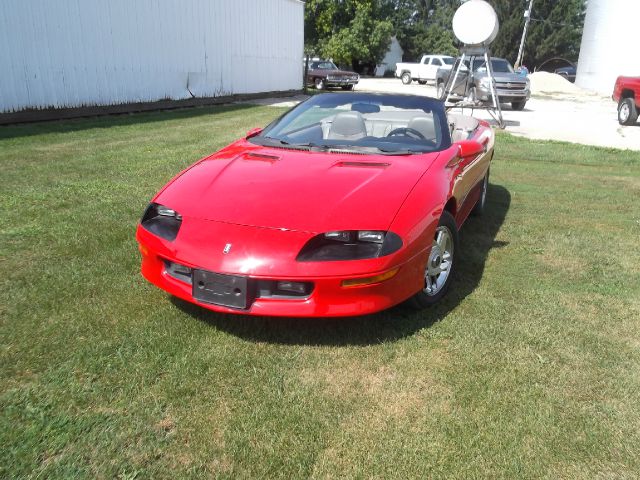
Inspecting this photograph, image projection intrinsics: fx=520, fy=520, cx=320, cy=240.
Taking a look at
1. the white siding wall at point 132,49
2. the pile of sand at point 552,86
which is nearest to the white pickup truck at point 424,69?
the pile of sand at point 552,86

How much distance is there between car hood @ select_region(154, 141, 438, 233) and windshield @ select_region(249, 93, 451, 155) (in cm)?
23

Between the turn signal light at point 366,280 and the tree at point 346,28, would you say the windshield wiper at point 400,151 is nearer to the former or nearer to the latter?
the turn signal light at point 366,280

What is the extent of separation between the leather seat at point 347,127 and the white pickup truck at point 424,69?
1156 inches

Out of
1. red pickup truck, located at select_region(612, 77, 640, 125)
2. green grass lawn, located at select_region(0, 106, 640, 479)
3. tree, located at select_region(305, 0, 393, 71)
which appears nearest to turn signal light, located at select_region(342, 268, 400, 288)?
green grass lawn, located at select_region(0, 106, 640, 479)

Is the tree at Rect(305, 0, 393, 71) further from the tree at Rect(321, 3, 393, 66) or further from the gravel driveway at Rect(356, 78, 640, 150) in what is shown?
the gravel driveway at Rect(356, 78, 640, 150)

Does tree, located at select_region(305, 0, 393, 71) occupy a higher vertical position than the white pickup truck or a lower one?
higher

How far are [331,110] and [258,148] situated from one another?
92 cm

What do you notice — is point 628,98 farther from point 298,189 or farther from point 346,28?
point 346,28

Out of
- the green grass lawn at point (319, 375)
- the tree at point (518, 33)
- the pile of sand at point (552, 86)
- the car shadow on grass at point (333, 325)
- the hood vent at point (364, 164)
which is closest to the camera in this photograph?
the green grass lawn at point (319, 375)

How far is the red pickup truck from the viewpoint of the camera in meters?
13.5

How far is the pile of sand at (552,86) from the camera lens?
31.5 metres

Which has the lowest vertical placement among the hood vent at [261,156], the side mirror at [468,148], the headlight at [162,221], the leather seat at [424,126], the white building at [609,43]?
the headlight at [162,221]

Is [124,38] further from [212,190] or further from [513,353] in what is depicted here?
[513,353]

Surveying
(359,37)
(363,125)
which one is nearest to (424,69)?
(359,37)
